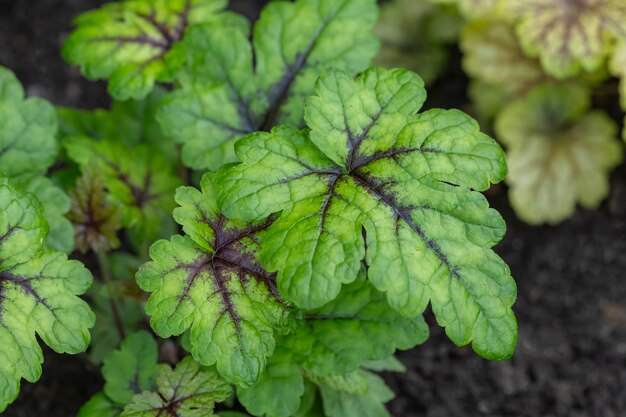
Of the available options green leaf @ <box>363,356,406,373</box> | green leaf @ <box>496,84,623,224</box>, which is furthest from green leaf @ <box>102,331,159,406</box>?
green leaf @ <box>496,84,623,224</box>

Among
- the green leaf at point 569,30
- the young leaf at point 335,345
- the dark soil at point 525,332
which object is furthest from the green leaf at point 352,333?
the green leaf at point 569,30

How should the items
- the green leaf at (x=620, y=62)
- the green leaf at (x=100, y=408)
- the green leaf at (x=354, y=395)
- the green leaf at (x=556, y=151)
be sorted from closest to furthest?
the green leaf at (x=100, y=408) < the green leaf at (x=354, y=395) < the green leaf at (x=620, y=62) < the green leaf at (x=556, y=151)

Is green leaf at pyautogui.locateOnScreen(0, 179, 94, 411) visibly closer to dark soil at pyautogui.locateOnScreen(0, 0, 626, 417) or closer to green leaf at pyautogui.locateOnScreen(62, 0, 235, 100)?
green leaf at pyautogui.locateOnScreen(62, 0, 235, 100)

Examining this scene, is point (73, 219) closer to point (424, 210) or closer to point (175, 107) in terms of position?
point (175, 107)

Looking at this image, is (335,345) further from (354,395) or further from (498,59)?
(498,59)

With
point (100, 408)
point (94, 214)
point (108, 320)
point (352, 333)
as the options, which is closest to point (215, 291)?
point (352, 333)

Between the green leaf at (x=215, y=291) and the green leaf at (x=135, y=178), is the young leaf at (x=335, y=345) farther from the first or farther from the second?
the green leaf at (x=135, y=178)
